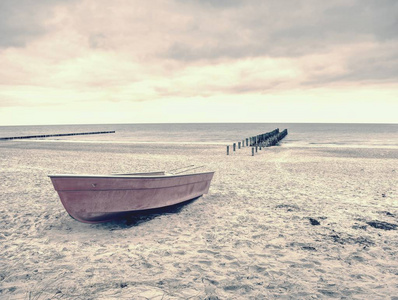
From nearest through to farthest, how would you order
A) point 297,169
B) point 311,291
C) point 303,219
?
point 311,291 → point 303,219 → point 297,169

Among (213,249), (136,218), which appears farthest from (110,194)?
(213,249)

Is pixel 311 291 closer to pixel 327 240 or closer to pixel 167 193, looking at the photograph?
pixel 327 240

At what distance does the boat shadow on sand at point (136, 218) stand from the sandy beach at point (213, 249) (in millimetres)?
30

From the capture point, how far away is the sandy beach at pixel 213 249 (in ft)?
13.9

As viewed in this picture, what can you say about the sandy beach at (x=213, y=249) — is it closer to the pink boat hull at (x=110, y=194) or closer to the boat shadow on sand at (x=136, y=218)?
the boat shadow on sand at (x=136, y=218)

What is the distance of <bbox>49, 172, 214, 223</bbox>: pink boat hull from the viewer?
20.7 feet

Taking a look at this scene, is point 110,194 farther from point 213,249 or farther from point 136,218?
point 213,249

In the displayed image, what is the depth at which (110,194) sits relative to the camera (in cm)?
670

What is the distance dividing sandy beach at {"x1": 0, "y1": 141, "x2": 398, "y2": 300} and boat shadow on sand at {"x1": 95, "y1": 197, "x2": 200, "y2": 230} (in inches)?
1.2

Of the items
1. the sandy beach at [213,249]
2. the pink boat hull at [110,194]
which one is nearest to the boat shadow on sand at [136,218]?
the sandy beach at [213,249]

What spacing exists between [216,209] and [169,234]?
2.35 meters

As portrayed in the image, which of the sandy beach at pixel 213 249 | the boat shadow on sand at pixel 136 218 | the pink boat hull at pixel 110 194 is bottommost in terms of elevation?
the sandy beach at pixel 213 249

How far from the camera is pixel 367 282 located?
443 centimetres

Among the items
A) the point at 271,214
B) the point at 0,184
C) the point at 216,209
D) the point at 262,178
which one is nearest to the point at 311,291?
the point at 271,214
